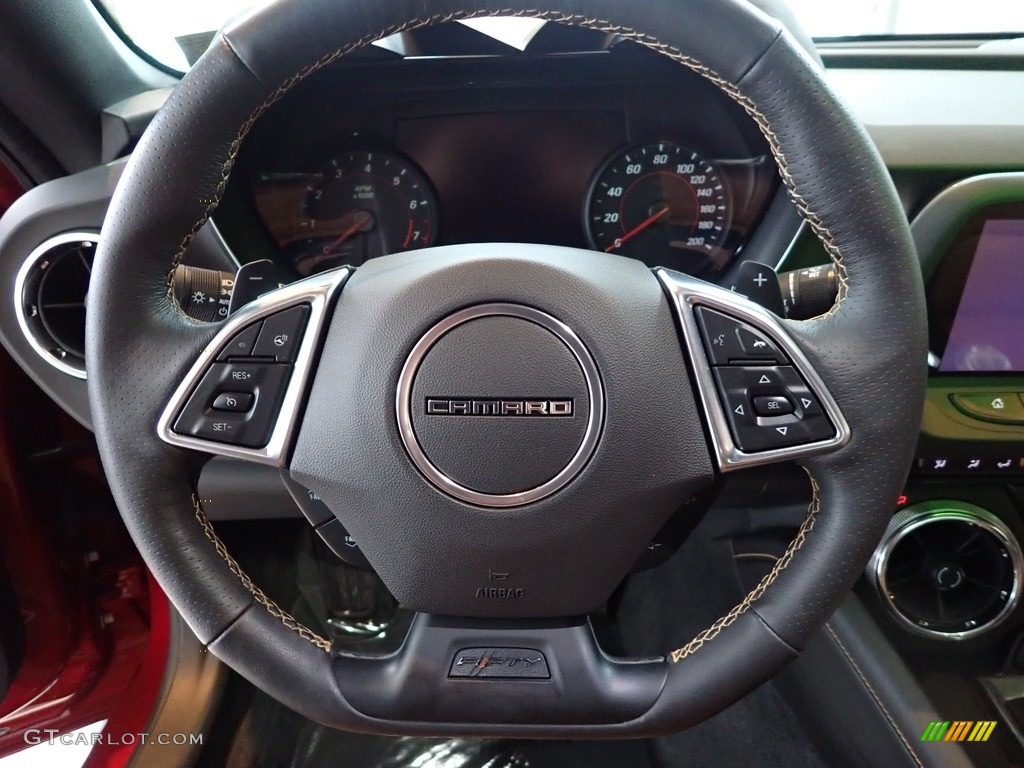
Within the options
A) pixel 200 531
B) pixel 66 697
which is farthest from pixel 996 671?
pixel 66 697

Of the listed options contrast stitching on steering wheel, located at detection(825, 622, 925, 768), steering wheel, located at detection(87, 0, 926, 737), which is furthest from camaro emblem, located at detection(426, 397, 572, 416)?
contrast stitching on steering wheel, located at detection(825, 622, 925, 768)

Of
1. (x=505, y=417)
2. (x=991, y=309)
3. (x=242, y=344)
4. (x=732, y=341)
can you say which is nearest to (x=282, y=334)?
(x=242, y=344)

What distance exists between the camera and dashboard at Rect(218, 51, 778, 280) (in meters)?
1.08

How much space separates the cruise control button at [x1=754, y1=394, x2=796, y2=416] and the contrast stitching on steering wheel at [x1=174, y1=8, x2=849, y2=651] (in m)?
0.07

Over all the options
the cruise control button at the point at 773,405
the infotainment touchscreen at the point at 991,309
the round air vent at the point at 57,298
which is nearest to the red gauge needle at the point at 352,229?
the round air vent at the point at 57,298

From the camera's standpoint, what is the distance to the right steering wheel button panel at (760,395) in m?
0.67

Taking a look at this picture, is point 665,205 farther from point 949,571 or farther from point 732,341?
point 949,571

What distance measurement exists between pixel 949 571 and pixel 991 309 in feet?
1.19

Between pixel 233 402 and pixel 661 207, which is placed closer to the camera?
pixel 233 402

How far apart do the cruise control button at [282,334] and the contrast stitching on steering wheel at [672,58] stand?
0.08m

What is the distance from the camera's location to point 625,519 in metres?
0.71

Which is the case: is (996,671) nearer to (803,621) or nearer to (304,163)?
(803,621)

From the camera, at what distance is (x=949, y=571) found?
1.13m

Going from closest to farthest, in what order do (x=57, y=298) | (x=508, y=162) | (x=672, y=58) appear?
(x=672, y=58)
(x=57, y=298)
(x=508, y=162)
